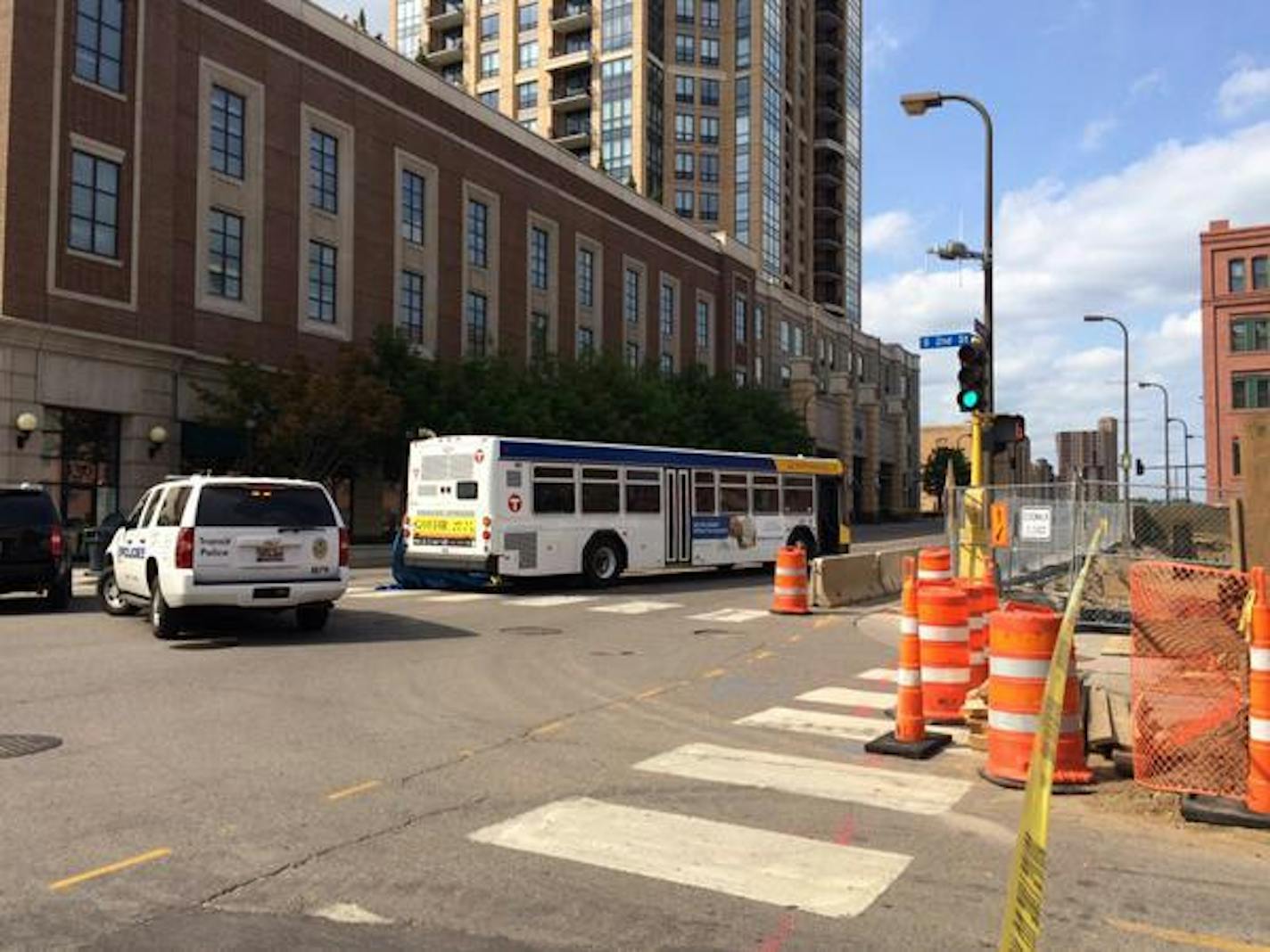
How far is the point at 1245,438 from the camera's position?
31.5 ft

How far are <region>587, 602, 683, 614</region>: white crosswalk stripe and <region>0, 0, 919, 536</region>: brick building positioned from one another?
745 inches

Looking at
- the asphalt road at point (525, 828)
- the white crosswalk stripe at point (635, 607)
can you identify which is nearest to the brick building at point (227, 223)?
the white crosswalk stripe at point (635, 607)

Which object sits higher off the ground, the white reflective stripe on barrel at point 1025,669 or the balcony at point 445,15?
the balcony at point 445,15

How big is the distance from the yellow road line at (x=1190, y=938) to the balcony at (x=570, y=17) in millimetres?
90970

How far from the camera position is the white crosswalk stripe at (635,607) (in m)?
17.7

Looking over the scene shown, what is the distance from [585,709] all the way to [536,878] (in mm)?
Result: 4233

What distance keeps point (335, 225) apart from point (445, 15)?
196 ft

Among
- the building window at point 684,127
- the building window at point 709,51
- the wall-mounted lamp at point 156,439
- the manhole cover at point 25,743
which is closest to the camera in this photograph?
the manhole cover at point 25,743

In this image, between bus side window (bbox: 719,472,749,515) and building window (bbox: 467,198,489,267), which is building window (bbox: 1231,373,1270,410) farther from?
bus side window (bbox: 719,472,749,515)

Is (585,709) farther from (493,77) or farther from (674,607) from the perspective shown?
(493,77)

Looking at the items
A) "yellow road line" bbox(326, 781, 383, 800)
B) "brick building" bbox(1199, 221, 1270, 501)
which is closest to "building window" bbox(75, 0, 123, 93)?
"yellow road line" bbox(326, 781, 383, 800)

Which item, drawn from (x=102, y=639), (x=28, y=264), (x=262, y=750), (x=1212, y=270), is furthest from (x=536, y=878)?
(x=1212, y=270)

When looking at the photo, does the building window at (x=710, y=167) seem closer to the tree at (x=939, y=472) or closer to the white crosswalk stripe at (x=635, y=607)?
the tree at (x=939, y=472)

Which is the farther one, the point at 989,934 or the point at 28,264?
the point at 28,264
